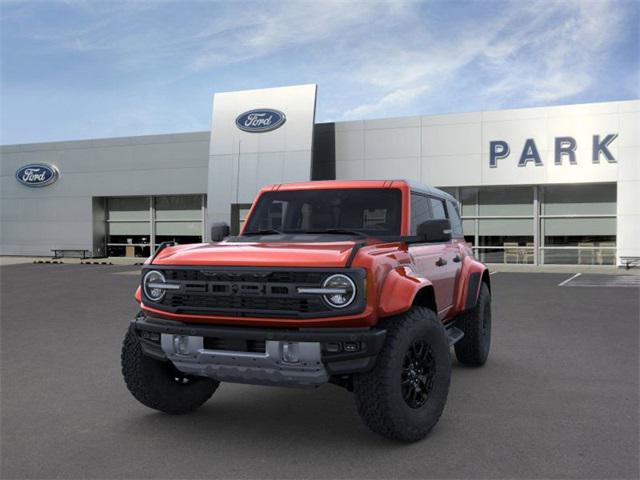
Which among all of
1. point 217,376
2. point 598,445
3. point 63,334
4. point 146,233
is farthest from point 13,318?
point 146,233

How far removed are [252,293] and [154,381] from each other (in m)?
1.28

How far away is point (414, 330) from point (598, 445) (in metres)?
1.47

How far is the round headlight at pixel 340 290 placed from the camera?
3.87 m

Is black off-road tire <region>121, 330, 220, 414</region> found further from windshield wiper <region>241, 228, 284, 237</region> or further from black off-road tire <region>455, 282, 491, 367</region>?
black off-road tire <region>455, 282, 491, 367</region>

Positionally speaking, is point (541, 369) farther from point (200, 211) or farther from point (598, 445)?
point (200, 211)

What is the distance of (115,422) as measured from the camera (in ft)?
15.6

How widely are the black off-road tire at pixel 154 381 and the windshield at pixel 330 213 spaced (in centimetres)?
145

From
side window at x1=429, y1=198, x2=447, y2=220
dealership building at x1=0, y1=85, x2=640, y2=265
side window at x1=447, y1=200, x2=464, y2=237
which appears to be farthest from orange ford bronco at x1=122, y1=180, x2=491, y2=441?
dealership building at x1=0, y1=85, x2=640, y2=265

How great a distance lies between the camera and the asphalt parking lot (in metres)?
3.82

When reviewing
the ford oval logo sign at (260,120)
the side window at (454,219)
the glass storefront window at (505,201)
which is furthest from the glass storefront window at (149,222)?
the side window at (454,219)

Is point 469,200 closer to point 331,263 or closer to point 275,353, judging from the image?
point 331,263

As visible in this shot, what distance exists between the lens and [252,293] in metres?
4.01

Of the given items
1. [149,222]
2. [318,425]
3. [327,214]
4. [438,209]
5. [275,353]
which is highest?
[149,222]

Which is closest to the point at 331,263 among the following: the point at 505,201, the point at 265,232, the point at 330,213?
the point at 330,213
